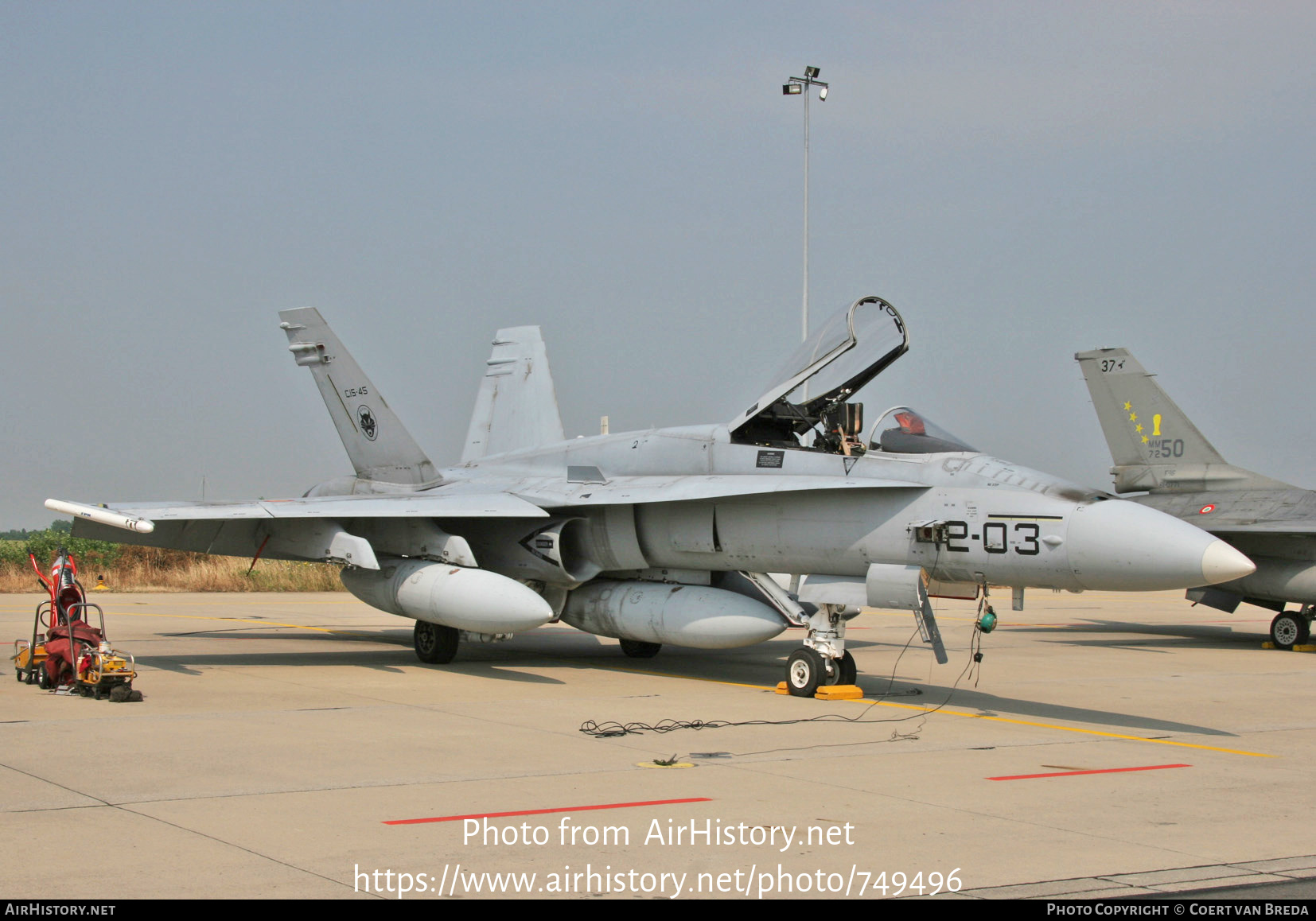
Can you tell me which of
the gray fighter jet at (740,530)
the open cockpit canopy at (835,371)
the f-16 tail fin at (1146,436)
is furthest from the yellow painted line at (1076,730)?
the f-16 tail fin at (1146,436)

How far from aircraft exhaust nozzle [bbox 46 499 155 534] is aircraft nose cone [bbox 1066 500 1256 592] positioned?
25.7ft

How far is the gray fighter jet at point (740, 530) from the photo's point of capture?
958 cm

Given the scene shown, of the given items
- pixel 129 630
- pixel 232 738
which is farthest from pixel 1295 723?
pixel 129 630

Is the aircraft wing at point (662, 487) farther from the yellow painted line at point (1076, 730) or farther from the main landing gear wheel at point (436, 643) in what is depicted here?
the yellow painted line at point (1076, 730)

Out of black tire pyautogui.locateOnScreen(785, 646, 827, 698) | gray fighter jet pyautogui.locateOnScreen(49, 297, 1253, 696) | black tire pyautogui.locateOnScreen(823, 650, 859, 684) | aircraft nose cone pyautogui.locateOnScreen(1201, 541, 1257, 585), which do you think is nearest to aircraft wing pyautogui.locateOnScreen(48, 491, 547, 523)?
gray fighter jet pyautogui.locateOnScreen(49, 297, 1253, 696)

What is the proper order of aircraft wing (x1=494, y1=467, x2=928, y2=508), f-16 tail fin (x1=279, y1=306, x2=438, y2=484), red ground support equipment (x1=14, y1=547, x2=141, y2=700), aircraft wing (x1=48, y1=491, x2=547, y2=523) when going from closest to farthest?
1. red ground support equipment (x1=14, y1=547, x2=141, y2=700)
2. aircraft wing (x1=494, y1=467, x2=928, y2=508)
3. aircraft wing (x1=48, y1=491, x2=547, y2=523)
4. f-16 tail fin (x1=279, y1=306, x2=438, y2=484)

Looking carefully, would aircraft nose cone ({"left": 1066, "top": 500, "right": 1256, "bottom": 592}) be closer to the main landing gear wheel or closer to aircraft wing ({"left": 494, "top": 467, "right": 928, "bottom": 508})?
aircraft wing ({"left": 494, "top": 467, "right": 928, "bottom": 508})

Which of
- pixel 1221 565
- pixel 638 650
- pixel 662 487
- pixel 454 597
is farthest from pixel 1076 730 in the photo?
pixel 638 650

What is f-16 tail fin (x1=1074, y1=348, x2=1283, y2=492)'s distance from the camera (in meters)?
19.1

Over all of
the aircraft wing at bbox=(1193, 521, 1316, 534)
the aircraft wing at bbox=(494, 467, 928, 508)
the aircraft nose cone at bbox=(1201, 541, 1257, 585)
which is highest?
the aircraft wing at bbox=(494, 467, 928, 508)

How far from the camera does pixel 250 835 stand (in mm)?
5375

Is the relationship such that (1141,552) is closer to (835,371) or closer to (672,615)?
(835,371)

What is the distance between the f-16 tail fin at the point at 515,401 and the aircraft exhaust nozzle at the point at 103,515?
21.0ft
